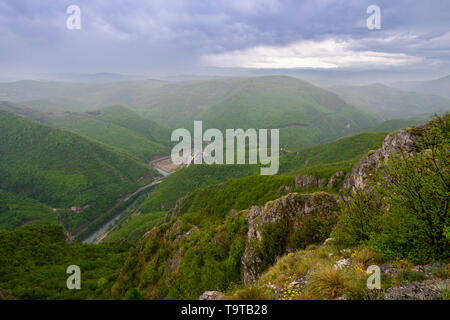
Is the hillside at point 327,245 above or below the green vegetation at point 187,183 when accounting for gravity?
above

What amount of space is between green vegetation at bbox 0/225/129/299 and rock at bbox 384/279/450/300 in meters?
47.5

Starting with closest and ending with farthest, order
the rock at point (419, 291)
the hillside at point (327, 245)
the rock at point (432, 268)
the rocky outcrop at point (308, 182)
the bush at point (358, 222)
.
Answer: the rock at point (419, 291) < the rock at point (432, 268) < the hillside at point (327, 245) < the bush at point (358, 222) < the rocky outcrop at point (308, 182)

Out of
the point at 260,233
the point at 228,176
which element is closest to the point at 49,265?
the point at 260,233

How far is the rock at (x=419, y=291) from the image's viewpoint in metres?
7.30

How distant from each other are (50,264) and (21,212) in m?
129

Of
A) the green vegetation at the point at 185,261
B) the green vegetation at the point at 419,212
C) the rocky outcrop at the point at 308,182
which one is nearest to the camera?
the green vegetation at the point at 419,212

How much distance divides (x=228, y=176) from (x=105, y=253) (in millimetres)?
122325

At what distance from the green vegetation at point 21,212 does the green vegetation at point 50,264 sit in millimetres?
86434

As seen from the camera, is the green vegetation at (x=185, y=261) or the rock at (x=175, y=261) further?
the rock at (x=175, y=261)

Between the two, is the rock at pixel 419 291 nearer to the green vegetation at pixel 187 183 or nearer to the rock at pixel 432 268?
the rock at pixel 432 268

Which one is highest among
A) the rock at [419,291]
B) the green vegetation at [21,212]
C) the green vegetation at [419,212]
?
the green vegetation at [419,212]

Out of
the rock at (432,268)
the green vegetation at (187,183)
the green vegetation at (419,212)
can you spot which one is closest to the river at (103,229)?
the green vegetation at (187,183)

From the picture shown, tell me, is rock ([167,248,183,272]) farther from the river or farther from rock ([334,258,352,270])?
the river
